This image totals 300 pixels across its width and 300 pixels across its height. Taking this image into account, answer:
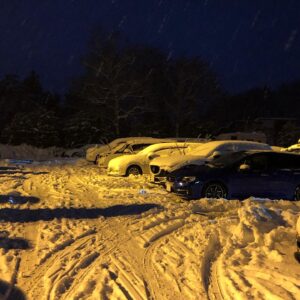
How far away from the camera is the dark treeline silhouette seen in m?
45.5

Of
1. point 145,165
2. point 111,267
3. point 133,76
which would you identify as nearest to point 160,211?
point 111,267

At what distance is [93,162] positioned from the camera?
2683 cm

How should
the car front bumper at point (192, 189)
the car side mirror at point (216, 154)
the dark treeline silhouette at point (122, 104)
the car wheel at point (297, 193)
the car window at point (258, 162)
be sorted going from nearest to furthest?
the car front bumper at point (192, 189) < the car window at point (258, 162) < the car wheel at point (297, 193) < the car side mirror at point (216, 154) < the dark treeline silhouette at point (122, 104)

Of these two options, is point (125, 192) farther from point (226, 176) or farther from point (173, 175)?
point (226, 176)

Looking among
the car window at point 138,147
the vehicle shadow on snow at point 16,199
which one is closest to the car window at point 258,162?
the vehicle shadow on snow at point 16,199

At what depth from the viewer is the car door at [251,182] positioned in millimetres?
12695

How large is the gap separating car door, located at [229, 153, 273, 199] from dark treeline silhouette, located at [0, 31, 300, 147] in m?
33.2

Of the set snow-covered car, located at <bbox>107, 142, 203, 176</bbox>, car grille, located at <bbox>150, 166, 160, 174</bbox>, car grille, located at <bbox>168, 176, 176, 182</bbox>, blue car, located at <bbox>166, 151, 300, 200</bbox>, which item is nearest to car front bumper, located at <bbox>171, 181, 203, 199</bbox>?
blue car, located at <bbox>166, 151, 300, 200</bbox>

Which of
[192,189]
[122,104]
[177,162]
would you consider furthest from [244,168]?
[122,104]

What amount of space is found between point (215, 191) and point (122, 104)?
35574 millimetres

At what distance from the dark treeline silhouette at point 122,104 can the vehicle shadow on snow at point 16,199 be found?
3195 cm

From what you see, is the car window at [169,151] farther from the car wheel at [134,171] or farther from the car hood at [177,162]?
the car hood at [177,162]

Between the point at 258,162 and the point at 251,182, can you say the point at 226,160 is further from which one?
the point at 251,182

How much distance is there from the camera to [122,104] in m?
47.5
